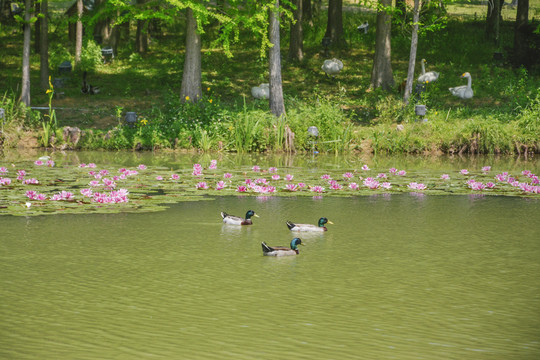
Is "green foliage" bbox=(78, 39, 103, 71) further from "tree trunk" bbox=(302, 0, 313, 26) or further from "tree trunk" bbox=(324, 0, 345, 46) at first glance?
"tree trunk" bbox=(302, 0, 313, 26)

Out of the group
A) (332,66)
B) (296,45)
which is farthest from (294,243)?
(296,45)

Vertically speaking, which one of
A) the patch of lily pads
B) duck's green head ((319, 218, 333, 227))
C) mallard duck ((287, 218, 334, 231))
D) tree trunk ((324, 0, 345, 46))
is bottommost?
mallard duck ((287, 218, 334, 231))

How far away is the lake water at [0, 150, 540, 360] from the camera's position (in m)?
5.69

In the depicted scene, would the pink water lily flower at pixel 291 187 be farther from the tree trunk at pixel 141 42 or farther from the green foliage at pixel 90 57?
the tree trunk at pixel 141 42

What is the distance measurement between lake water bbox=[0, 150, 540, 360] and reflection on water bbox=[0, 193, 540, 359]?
0.02 metres

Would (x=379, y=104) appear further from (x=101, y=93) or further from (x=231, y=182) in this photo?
(x=231, y=182)

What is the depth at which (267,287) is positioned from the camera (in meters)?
7.31

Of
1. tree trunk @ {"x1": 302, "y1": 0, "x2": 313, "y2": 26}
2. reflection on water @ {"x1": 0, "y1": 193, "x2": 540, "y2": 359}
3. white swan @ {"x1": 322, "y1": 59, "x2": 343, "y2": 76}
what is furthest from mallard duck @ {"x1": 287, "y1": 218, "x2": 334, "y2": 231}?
tree trunk @ {"x1": 302, "y1": 0, "x2": 313, "y2": 26}

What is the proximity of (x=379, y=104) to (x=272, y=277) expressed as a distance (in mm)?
19012

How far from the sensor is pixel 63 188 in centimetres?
1281

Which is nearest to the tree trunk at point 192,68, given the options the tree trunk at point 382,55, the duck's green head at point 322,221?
the tree trunk at point 382,55

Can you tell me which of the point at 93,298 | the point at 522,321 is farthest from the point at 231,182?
the point at 522,321

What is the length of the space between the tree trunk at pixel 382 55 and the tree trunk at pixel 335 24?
5.87 metres

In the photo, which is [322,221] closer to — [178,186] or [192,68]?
[178,186]
